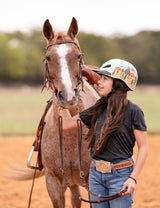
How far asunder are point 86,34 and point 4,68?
20669 mm

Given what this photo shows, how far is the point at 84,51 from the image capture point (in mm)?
87812

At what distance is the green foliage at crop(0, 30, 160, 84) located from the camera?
260ft

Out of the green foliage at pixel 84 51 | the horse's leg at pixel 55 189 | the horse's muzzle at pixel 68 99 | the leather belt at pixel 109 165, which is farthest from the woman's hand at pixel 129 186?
the green foliage at pixel 84 51

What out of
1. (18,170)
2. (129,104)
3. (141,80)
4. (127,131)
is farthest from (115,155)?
(141,80)

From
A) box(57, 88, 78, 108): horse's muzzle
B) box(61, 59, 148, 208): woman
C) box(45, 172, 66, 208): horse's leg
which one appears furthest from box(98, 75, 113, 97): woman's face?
Result: box(45, 172, 66, 208): horse's leg

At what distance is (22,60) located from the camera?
87875 millimetres

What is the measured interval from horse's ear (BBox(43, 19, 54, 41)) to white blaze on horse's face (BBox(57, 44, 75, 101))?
10.0 inches

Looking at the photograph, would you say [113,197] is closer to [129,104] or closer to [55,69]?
[129,104]

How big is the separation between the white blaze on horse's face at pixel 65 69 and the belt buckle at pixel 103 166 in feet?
1.97

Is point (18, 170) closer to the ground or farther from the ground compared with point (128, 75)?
closer to the ground

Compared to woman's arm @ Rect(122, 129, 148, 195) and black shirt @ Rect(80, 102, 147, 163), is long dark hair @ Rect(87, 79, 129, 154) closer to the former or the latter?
black shirt @ Rect(80, 102, 147, 163)

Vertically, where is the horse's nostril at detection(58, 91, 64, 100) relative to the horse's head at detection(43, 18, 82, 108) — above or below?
below

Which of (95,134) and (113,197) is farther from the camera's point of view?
(95,134)

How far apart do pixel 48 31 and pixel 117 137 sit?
1371 mm
